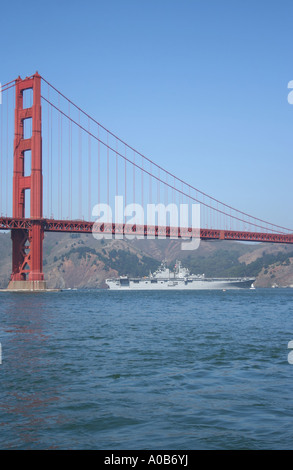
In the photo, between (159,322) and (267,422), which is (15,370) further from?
(159,322)

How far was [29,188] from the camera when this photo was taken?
237ft

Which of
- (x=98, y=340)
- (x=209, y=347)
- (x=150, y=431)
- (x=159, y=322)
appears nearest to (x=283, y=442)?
(x=150, y=431)

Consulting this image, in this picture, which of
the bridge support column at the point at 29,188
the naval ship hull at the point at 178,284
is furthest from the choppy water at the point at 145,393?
the naval ship hull at the point at 178,284

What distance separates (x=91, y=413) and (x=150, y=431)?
4.68 feet

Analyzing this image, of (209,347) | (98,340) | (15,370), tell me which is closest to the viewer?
(15,370)

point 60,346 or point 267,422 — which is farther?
point 60,346

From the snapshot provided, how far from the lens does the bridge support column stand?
69812 millimetres

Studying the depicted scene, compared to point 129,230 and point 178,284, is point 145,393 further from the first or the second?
point 178,284

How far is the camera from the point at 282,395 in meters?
10.0

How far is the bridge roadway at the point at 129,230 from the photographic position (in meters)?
70.3

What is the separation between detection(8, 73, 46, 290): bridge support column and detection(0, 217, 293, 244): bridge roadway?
203cm

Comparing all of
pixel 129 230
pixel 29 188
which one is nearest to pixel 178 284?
pixel 129 230

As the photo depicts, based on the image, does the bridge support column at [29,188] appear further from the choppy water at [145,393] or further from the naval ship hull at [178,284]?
the choppy water at [145,393]

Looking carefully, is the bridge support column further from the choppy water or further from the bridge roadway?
the choppy water
